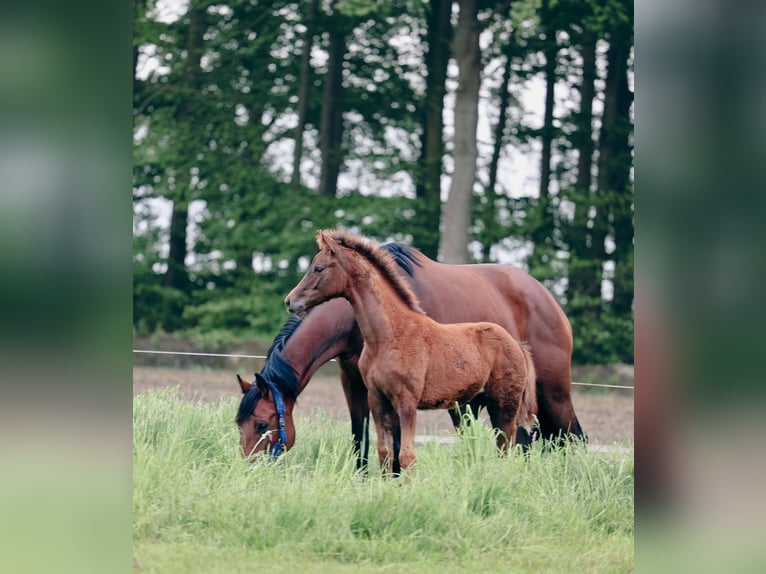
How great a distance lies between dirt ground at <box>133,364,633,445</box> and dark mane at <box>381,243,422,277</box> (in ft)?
12.0

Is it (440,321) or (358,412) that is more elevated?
(440,321)

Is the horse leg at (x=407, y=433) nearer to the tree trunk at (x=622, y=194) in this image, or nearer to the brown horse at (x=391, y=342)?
the brown horse at (x=391, y=342)

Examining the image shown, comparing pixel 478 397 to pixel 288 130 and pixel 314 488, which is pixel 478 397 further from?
pixel 288 130

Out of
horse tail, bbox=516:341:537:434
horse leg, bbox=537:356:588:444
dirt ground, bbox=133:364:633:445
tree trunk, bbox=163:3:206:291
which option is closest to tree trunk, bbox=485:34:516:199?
dirt ground, bbox=133:364:633:445

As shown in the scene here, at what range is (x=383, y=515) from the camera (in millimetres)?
4719

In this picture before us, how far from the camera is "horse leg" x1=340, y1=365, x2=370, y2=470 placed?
6.30 meters

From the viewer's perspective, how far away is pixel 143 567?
164 inches

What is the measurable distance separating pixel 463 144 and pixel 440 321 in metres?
7.45

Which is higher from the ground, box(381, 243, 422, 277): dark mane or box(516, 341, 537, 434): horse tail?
box(381, 243, 422, 277): dark mane

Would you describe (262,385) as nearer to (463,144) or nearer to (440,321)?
(440,321)

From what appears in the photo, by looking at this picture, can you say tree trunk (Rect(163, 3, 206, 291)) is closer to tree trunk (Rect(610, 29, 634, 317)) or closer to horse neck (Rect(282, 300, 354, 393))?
tree trunk (Rect(610, 29, 634, 317))

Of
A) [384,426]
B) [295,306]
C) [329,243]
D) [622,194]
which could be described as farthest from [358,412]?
[622,194]
